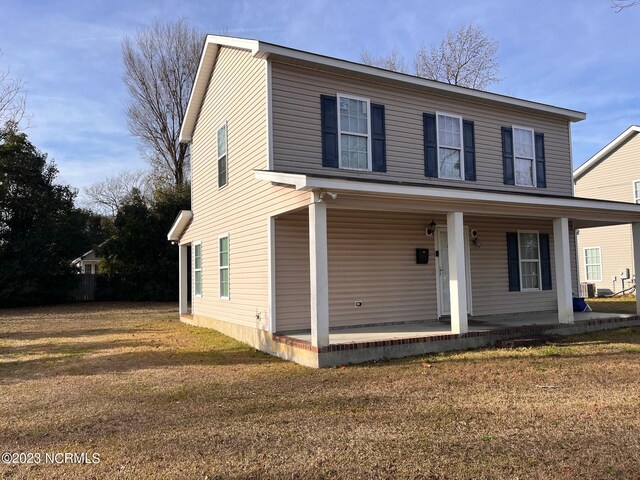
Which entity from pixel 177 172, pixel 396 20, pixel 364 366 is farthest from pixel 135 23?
pixel 364 366

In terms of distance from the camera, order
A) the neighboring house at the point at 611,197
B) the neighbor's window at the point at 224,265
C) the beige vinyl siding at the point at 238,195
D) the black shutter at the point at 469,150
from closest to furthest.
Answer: the beige vinyl siding at the point at 238,195 < the black shutter at the point at 469,150 < the neighbor's window at the point at 224,265 < the neighboring house at the point at 611,197

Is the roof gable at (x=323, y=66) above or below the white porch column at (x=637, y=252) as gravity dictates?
above

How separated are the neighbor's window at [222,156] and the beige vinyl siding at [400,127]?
2.96m

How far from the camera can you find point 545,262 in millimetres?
12594

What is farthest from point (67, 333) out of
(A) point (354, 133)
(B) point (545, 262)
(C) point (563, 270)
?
(B) point (545, 262)

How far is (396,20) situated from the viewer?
1594 cm

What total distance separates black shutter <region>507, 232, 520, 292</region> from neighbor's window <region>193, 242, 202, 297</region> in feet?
27.7

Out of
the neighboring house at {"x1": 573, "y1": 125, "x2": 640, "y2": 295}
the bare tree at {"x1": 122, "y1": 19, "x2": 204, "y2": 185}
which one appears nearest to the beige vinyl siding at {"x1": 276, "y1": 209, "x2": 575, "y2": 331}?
the neighboring house at {"x1": 573, "y1": 125, "x2": 640, "y2": 295}

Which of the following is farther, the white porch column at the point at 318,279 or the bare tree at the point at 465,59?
the bare tree at the point at 465,59

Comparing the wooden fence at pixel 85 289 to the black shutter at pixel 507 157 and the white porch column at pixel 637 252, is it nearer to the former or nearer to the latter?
the black shutter at pixel 507 157

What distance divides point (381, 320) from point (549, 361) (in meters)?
3.44

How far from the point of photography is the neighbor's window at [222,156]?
11.8 meters

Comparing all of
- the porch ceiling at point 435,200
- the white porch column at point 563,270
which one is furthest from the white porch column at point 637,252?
the white porch column at point 563,270

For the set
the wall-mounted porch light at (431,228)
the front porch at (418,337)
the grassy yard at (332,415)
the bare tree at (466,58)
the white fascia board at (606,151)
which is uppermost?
the bare tree at (466,58)
